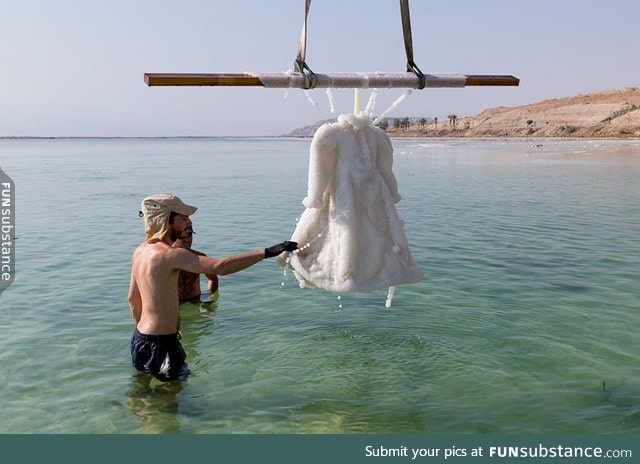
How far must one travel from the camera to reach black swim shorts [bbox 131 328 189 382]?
5967mm

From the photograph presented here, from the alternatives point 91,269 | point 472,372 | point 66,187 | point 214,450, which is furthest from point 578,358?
point 66,187

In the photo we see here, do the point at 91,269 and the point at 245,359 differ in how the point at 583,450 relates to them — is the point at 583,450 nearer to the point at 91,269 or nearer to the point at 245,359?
the point at 245,359

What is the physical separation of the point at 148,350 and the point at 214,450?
1.14 m

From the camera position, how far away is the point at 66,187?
3033cm

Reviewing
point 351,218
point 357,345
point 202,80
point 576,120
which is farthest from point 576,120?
point 202,80

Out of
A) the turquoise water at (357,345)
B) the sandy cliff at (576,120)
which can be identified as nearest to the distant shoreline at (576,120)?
the sandy cliff at (576,120)

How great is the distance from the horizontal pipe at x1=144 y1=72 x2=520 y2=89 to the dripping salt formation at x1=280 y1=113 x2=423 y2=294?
630mm

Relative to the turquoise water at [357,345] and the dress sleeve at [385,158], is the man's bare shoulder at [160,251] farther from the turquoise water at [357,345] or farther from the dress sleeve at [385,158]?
the dress sleeve at [385,158]

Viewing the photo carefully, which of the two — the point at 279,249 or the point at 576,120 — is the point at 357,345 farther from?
the point at 576,120

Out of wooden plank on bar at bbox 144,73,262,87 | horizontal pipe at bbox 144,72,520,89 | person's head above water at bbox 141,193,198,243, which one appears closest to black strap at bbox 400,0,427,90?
horizontal pipe at bbox 144,72,520,89

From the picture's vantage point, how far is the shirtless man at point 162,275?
535cm

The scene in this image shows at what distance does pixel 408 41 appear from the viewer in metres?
4.85

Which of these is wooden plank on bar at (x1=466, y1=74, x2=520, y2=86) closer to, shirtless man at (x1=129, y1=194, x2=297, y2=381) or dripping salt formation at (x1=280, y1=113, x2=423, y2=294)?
dripping salt formation at (x1=280, y1=113, x2=423, y2=294)

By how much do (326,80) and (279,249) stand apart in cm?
142
